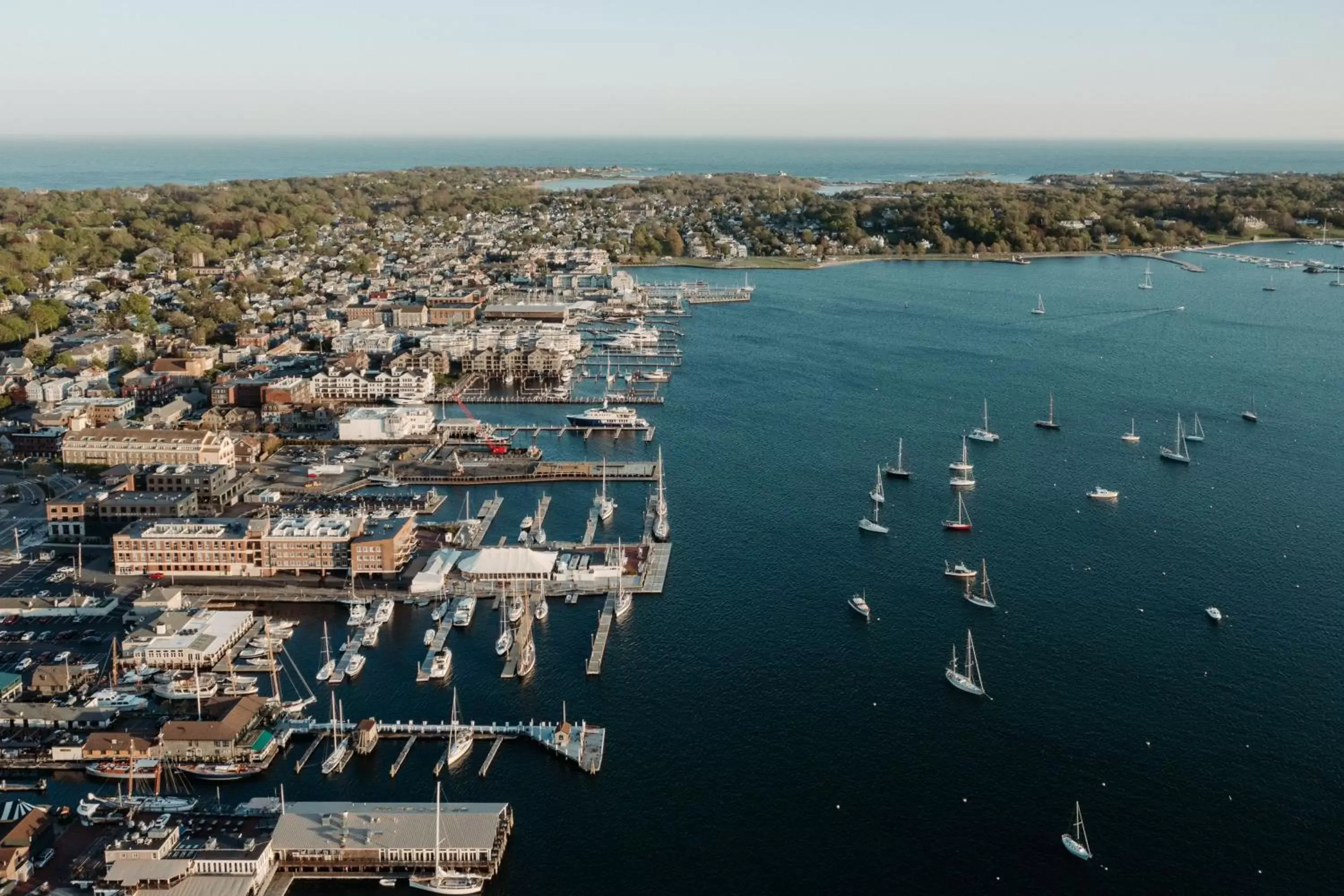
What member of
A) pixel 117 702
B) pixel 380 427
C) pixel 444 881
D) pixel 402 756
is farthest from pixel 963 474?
pixel 117 702

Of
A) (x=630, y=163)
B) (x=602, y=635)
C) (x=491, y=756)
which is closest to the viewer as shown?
(x=491, y=756)

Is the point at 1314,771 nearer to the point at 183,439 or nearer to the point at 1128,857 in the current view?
the point at 1128,857

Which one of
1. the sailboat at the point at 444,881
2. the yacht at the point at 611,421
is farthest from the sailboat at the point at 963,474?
the sailboat at the point at 444,881

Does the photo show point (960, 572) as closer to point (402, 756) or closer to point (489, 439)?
point (402, 756)

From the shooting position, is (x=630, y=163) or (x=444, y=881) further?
(x=630, y=163)

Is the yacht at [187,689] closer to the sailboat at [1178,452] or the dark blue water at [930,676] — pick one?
the dark blue water at [930,676]

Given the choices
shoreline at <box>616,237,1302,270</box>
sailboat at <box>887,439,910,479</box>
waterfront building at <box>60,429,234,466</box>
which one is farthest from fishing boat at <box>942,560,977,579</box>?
shoreline at <box>616,237,1302,270</box>
